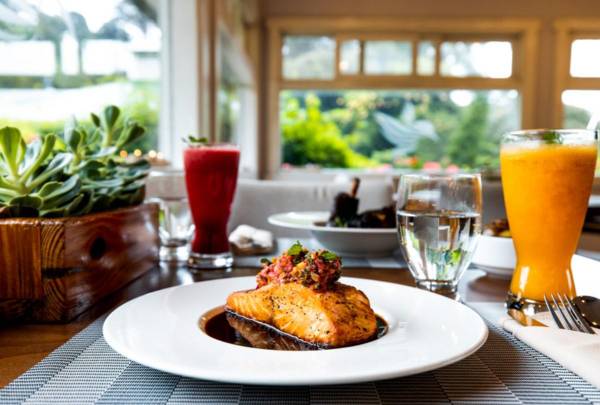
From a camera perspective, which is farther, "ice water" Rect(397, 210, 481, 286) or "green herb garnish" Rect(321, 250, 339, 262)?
"ice water" Rect(397, 210, 481, 286)

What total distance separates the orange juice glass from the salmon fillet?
0.96 ft

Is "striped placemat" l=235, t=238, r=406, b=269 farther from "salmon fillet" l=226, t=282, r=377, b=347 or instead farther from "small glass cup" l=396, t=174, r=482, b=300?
"salmon fillet" l=226, t=282, r=377, b=347

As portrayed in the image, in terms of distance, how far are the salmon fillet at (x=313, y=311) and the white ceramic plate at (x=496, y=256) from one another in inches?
17.4

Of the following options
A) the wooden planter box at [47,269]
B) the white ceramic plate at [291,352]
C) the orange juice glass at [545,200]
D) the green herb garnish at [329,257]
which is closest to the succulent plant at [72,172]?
the wooden planter box at [47,269]

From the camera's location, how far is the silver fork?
0.63m

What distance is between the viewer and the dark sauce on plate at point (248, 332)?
0.56 meters

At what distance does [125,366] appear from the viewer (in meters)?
0.52

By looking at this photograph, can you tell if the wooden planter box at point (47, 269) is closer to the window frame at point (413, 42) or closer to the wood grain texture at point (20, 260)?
the wood grain texture at point (20, 260)

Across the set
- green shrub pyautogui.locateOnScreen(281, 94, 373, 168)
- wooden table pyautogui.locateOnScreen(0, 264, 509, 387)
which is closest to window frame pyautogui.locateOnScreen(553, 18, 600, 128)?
green shrub pyautogui.locateOnScreen(281, 94, 373, 168)

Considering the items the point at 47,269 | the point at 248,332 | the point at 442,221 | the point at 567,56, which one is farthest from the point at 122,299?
the point at 567,56

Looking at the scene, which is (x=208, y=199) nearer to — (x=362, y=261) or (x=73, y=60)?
(x=362, y=261)

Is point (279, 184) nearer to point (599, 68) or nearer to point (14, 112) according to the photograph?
point (14, 112)

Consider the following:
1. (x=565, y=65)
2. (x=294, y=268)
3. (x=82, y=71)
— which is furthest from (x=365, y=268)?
(x=565, y=65)

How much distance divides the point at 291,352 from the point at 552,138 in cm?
46
